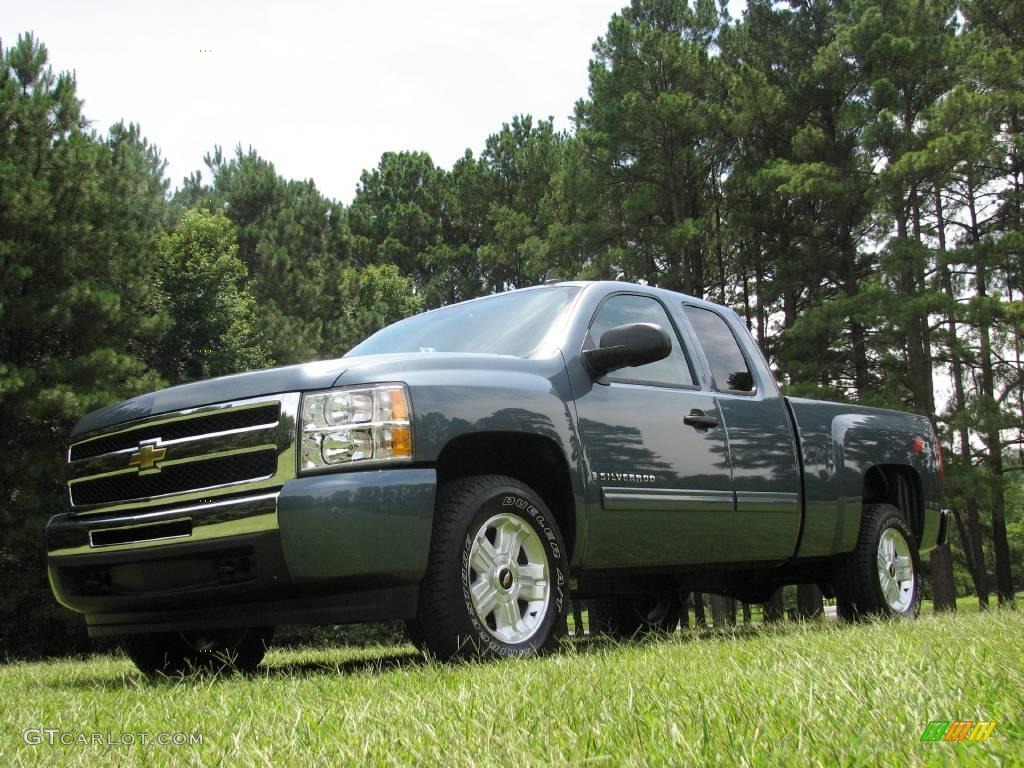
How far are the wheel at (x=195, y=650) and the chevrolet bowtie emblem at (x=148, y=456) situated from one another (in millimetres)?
1356

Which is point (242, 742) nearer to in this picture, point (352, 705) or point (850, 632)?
point (352, 705)

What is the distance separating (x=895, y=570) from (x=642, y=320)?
9.46 feet

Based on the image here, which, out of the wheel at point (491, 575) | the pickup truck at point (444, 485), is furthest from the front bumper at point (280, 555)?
the wheel at point (491, 575)

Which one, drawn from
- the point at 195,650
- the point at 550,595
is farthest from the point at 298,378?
the point at 195,650

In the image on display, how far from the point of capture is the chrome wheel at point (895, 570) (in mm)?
7512

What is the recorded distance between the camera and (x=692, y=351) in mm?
6430

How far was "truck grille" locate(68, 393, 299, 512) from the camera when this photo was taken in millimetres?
4473

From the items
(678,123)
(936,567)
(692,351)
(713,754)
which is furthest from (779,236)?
(713,754)

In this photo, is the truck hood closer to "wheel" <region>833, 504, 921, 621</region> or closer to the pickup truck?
the pickup truck

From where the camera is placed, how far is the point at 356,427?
445 cm

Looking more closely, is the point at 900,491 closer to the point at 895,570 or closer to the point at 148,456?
the point at 895,570

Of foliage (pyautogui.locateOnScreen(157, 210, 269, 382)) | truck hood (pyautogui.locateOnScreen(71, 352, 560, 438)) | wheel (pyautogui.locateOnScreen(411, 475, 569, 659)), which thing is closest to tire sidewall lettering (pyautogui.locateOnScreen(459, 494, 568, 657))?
wheel (pyautogui.locateOnScreen(411, 475, 569, 659))

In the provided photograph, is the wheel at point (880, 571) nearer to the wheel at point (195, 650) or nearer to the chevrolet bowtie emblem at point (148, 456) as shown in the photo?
the wheel at point (195, 650)

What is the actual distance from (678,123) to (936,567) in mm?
12120
